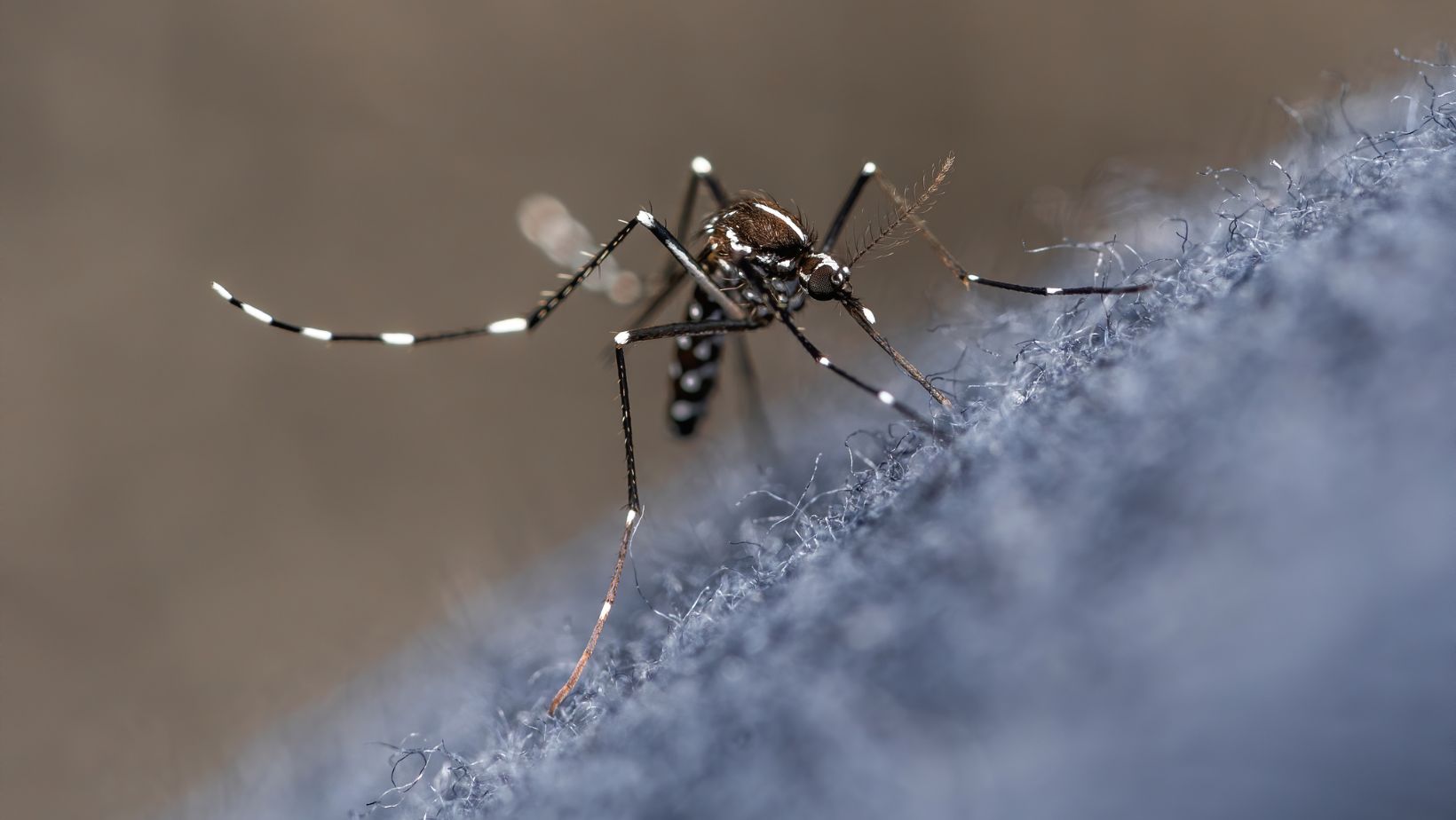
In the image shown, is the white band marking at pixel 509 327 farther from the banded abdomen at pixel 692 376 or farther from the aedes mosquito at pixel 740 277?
the banded abdomen at pixel 692 376

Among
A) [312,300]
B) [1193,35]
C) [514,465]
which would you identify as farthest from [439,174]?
[1193,35]

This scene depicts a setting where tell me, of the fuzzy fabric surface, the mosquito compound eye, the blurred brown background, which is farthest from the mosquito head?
the blurred brown background

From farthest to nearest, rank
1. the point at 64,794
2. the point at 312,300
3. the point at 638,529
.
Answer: the point at 312,300 → the point at 64,794 → the point at 638,529

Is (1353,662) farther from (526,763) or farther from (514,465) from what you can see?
(514,465)

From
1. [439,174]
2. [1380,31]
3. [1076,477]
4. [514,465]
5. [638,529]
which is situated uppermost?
[439,174]

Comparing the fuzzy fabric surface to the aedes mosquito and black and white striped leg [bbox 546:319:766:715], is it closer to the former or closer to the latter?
black and white striped leg [bbox 546:319:766:715]

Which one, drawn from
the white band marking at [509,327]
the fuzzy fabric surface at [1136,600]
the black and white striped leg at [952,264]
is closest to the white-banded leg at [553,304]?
the white band marking at [509,327]
